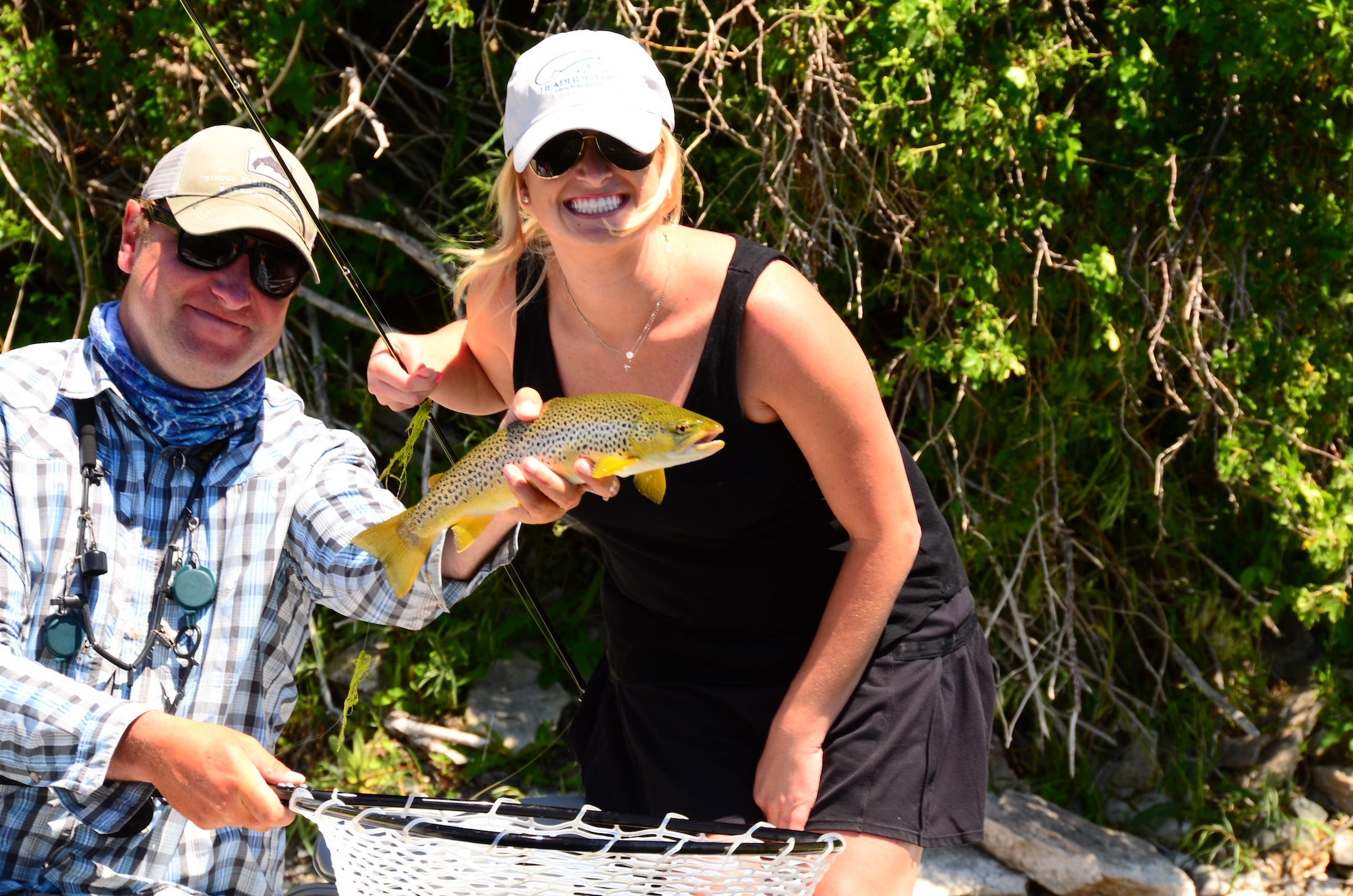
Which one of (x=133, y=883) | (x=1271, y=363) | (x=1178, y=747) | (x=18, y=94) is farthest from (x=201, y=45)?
(x=1178, y=747)

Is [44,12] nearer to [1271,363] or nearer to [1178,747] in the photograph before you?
[1271,363]

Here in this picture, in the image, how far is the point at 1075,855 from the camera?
4547 millimetres

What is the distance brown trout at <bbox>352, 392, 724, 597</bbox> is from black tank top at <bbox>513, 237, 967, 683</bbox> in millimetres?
212

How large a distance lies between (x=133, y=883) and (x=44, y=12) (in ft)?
13.5

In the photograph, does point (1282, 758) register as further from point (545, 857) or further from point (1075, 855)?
point (545, 857)

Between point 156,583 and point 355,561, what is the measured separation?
0.37 m

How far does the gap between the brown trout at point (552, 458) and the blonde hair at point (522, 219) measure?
0.42 meters

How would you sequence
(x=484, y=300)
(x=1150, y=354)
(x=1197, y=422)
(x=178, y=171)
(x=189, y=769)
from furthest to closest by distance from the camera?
(x=1197, y=422) → (x=1150, y=354) → (x=484, y=300) → (x=178, y=171) → (x=189, y=769)

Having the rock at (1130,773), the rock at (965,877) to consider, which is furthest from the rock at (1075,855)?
the rock at (1130,773)

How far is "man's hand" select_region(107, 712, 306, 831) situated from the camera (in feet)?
6.01

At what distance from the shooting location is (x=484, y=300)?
2688 mm

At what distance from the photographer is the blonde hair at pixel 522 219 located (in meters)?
2.33

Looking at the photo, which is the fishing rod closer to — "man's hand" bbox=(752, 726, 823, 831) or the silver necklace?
the silver necklace

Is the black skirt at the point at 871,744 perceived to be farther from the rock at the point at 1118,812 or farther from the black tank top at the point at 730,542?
the rock at the point at 1118,812
